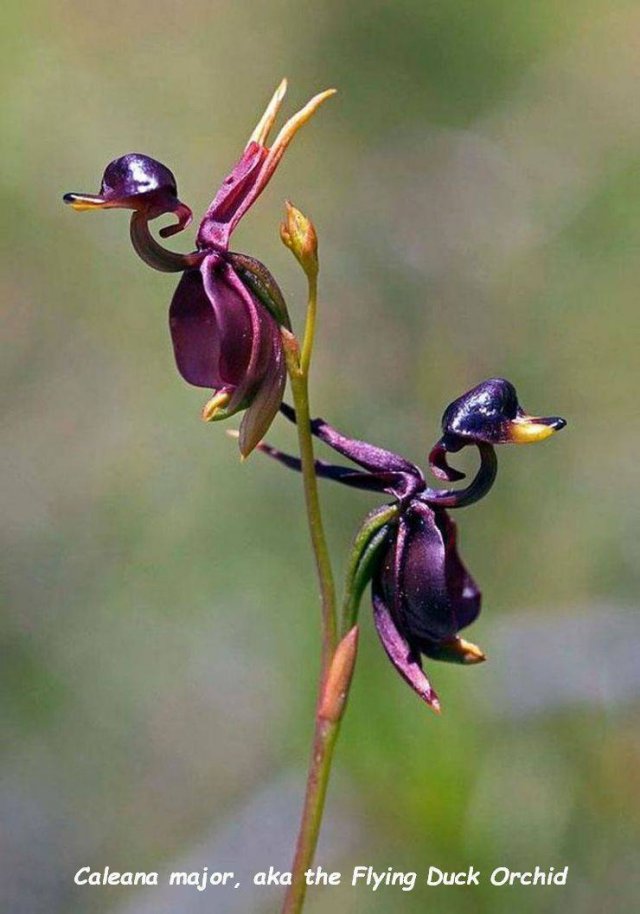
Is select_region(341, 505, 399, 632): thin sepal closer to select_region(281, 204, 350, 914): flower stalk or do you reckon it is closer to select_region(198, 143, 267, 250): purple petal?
select_region(281, 204, 350, 914): flower stalk

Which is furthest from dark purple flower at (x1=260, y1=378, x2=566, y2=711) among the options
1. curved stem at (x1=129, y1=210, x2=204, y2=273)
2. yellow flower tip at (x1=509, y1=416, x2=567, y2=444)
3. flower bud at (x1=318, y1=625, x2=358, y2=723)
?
curved stem at (x1=129, y1=210, x2=204, y2=273)

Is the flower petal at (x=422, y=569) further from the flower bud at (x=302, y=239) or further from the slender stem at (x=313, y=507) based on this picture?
the flower bud at (x=302, y=239)

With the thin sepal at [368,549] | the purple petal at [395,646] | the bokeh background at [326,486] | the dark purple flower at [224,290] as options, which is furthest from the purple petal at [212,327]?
the bokeh background at [326,486]

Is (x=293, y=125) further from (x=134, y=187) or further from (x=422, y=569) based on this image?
(x=422, y=569)

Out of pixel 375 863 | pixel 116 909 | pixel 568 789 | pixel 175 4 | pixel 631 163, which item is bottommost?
pixel 116 909

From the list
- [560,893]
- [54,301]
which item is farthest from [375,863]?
[54,301]

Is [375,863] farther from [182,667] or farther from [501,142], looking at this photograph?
[501,142]

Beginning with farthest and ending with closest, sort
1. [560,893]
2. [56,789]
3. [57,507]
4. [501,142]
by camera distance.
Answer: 1. [501,142]
2. [57,507]
3. [56,789]
4. [560,893]
